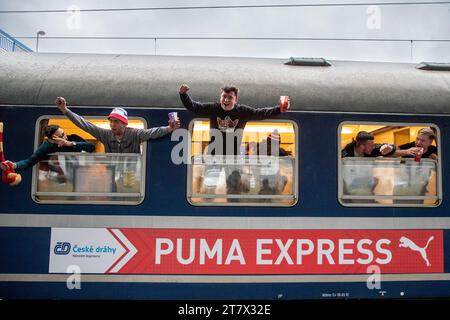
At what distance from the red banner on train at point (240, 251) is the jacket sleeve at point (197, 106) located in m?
1.21

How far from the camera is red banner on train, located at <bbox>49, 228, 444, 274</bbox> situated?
15.9ft

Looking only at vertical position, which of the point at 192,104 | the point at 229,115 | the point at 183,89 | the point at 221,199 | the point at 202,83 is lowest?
the point at 221,199

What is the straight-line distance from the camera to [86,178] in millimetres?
4938

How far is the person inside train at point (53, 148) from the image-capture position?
4.85m

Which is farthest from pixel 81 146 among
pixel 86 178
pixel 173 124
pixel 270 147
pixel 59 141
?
pixel 270 147

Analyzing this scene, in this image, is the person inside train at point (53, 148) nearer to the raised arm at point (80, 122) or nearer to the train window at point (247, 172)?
the raised arm at point (80, 122)

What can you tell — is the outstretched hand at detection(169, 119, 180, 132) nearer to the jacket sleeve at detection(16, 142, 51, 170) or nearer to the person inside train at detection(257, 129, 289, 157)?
the person inside train at detection(257, 129, 289, 157)

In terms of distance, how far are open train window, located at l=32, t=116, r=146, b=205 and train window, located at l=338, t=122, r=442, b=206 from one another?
7.04 ft

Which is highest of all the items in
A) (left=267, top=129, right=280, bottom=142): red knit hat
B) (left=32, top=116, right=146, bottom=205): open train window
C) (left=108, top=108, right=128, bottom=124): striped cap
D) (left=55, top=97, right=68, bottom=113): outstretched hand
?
(left=55, top=97, right=68, bottom=113): outstretched hand

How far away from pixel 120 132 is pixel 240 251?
171cm

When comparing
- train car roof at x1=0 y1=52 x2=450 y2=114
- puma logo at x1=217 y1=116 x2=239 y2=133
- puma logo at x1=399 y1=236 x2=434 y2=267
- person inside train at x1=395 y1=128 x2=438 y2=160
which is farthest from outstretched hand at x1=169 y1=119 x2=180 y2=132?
puma logo at x1=399 y1=236 x2=434 y2=267

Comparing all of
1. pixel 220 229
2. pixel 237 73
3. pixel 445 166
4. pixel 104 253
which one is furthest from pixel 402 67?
pixel 104 253

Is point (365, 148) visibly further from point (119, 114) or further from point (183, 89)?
point (119, 114)

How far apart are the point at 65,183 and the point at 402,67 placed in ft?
13.2
